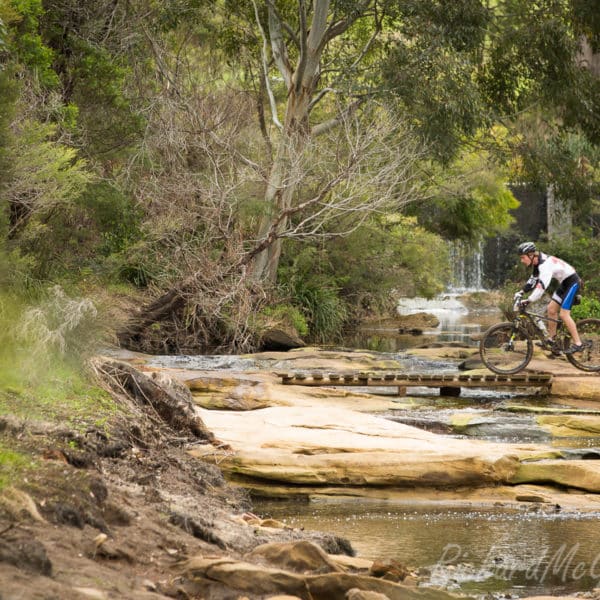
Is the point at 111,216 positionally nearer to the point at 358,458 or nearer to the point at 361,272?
the point at 361,272

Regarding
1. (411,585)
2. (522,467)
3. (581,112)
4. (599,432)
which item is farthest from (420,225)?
(411,585)

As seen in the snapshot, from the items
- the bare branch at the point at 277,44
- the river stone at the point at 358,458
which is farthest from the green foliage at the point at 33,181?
the bare branch at the point at 277,44

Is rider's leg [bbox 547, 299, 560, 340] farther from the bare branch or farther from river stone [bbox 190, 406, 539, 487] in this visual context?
the bare branch

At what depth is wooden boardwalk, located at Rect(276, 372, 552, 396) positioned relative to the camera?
1532 centimetres

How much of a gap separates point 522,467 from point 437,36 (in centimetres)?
1628

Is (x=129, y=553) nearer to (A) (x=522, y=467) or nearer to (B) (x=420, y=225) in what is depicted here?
(A) (x=522, y=467)

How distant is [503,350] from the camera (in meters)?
15.7

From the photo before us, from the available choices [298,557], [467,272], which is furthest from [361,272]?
[298,557]

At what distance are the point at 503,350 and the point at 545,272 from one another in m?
1.39

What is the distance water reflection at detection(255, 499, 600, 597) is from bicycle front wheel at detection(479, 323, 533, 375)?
279 inches

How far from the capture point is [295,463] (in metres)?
9.42

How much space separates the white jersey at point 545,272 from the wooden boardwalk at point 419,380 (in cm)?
135

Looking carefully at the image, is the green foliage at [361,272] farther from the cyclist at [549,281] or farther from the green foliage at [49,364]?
the green foliage at [49,364]

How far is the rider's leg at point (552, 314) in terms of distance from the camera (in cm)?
1569
